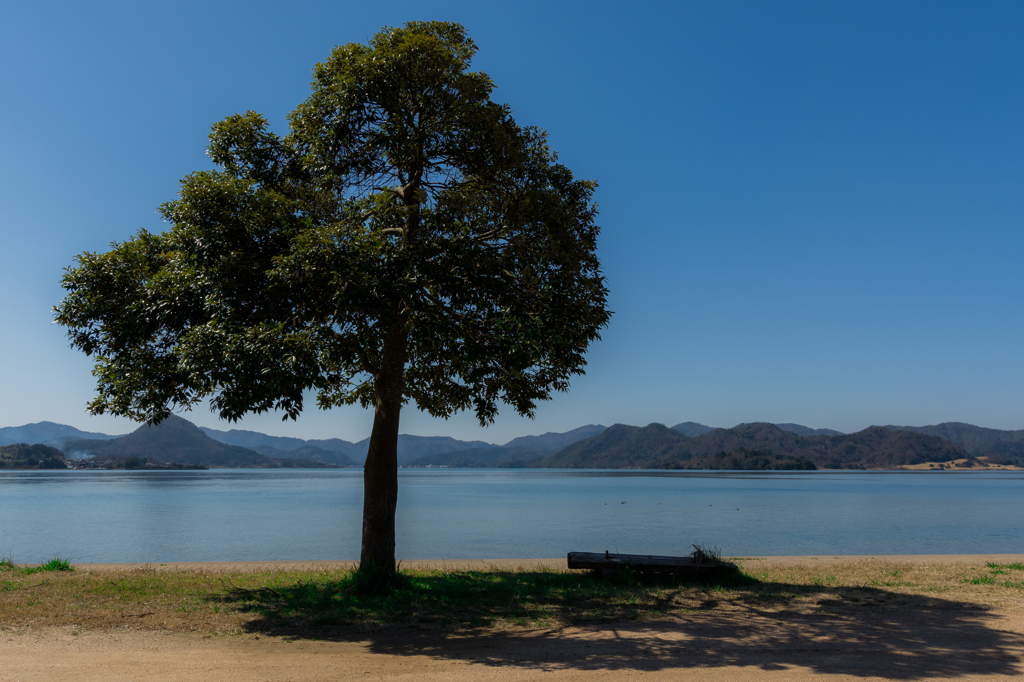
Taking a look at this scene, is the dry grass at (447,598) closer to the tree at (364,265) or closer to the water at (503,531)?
the tree at (364,265)

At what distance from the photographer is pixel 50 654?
8406 mm

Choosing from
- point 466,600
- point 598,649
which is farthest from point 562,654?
point 466,600

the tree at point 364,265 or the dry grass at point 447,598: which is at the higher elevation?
the tree at point 364,265

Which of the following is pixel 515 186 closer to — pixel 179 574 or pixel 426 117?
pixel 426 117

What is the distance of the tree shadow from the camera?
808cm

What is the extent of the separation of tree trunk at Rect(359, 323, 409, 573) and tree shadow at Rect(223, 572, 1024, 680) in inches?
42.2

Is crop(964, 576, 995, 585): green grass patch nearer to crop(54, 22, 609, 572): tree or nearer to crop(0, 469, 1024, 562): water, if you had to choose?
crop(54, 22, 609, 572): tree

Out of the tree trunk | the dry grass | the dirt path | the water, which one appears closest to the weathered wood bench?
the dry grass

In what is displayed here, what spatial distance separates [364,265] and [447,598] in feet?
22.0

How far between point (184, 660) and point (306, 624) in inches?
88.2

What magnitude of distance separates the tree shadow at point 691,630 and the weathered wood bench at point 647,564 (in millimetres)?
845

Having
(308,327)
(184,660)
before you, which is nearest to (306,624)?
(184,660)

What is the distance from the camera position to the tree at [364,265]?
33.9 feet

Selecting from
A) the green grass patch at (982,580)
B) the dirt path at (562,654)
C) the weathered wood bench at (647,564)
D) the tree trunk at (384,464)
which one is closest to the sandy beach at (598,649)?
the dirt path at (562,654)
